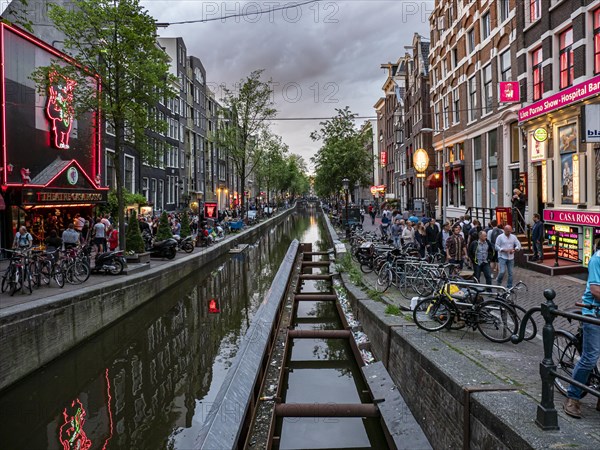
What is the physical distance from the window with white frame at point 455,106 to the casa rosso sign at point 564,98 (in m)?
11.9

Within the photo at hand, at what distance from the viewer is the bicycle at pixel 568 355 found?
5092 mm

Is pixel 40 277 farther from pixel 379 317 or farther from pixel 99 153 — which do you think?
pixel 99 153

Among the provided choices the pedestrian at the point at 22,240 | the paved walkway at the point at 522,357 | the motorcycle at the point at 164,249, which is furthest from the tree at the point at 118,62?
the paved walkway at the point at 522,357

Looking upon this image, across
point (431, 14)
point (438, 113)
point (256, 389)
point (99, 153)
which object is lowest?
point (256, 389)

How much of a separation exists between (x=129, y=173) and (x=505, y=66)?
1022 inches

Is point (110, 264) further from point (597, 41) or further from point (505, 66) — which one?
point (505, 66)

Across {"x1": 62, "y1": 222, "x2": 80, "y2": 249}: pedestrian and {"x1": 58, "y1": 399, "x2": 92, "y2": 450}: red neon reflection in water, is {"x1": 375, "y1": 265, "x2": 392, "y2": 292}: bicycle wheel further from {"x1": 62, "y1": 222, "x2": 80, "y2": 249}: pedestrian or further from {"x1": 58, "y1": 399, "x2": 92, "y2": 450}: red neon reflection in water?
{"x1": 62, "y1": 222, "x2": 80, "y2": 249}: pedestrian

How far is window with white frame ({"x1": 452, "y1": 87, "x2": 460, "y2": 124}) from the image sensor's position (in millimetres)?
30223

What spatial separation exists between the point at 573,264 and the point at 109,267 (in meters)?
15.0

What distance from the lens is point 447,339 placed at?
773cm

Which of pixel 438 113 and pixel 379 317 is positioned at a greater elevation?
pixel 438 113

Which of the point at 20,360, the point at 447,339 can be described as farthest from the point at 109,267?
the point at 447,339

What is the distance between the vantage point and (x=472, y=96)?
2762 cm

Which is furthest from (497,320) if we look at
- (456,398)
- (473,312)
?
(456,398)
